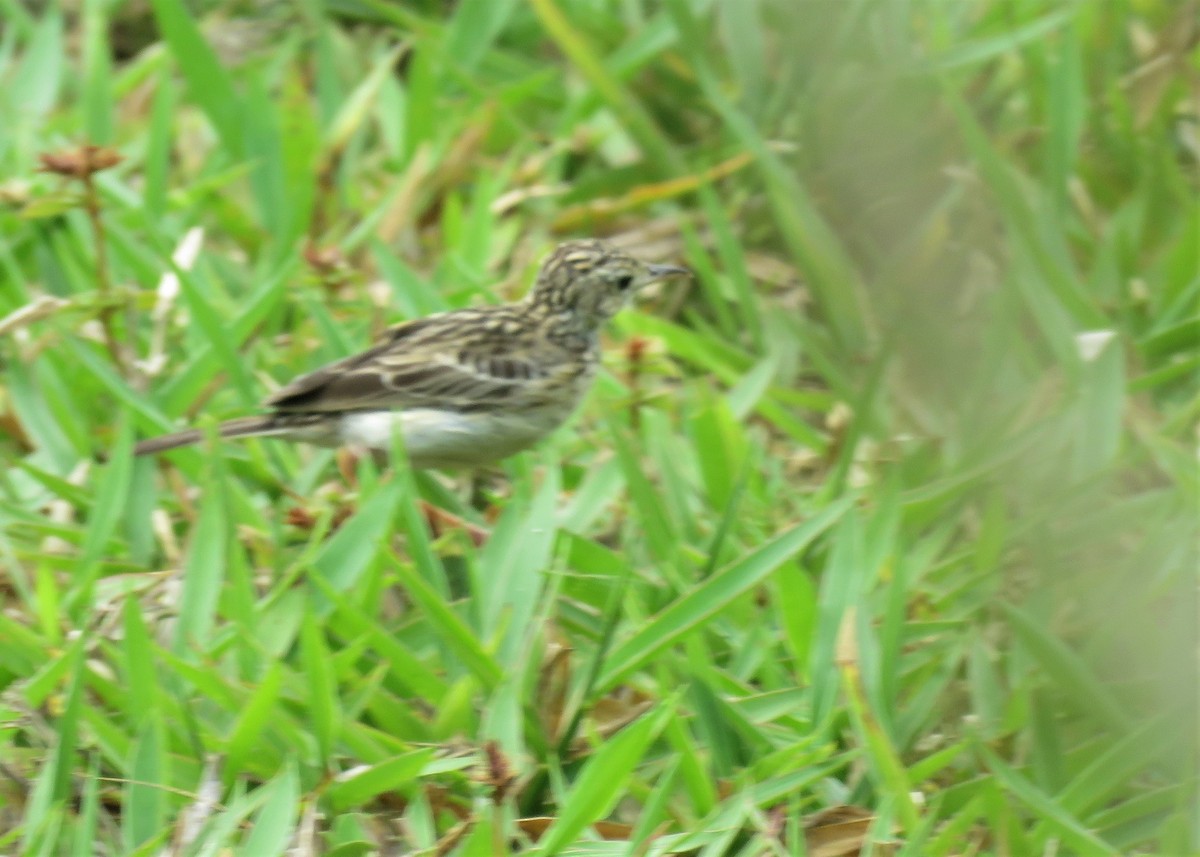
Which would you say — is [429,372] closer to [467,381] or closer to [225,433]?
[467,381]

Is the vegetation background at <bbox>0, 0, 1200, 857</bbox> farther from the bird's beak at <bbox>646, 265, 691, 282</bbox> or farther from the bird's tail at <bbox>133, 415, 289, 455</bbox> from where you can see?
the bird's beak at <bbox>646, 265, 691, 282</bbox>

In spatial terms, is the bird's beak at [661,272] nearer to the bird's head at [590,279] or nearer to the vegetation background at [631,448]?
the bird's head at [590,279]

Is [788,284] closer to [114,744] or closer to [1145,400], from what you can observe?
[1145,400]

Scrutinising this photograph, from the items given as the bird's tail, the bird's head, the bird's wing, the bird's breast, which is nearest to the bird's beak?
the bird's head

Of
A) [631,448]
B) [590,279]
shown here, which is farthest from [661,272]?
[631,448]

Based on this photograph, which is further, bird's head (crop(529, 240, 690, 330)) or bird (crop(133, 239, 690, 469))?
bird's head (crop(529, 240, 690, 330))

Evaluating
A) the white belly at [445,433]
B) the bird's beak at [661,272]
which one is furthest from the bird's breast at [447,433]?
the bird's beak at [661,272]

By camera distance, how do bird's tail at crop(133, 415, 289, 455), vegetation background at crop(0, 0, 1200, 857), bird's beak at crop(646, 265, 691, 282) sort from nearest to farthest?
vegetation background at crop(0, 0, 1200, 857)
bird's tail at crop(133, 415, 289, 455)
bird's beak at crop(646, 265, 691, 282)
